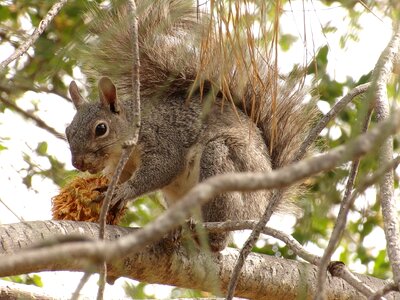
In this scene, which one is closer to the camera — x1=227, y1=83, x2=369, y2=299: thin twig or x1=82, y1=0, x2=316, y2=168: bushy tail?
x1=227, y1=83, x2=369, y2=299: thin twig

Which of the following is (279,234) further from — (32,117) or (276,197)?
(32,117)

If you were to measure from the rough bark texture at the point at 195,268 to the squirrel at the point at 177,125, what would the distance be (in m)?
0.26

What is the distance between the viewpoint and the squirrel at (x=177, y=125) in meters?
1.94

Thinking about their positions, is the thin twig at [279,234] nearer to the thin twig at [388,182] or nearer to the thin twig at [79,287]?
the thin twig at [388,182]

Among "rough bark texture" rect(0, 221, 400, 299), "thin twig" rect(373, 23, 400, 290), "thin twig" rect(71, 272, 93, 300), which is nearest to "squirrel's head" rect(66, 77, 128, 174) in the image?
"rough bark texture" rect(0, 221, 400, 299)

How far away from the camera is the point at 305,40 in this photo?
1.19 metres

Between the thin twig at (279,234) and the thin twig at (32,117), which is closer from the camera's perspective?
the thin twig at (279,234)

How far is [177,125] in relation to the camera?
Result: 2088mm

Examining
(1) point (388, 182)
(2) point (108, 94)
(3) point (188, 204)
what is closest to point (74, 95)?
(2) point (108, 94)

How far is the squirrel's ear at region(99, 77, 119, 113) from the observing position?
1987 millimetres

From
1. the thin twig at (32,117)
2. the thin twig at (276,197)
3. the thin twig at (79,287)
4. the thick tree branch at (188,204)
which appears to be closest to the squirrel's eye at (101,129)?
the thin twig at (32,117)

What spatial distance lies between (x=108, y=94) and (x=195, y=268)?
A: 2.09 feet

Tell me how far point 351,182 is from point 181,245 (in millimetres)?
588

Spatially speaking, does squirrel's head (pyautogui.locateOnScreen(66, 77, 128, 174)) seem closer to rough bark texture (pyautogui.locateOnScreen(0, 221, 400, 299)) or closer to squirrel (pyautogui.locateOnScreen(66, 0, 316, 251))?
squirrel (pyautogui.locateOnScreen(66, 0, 316, 251))
